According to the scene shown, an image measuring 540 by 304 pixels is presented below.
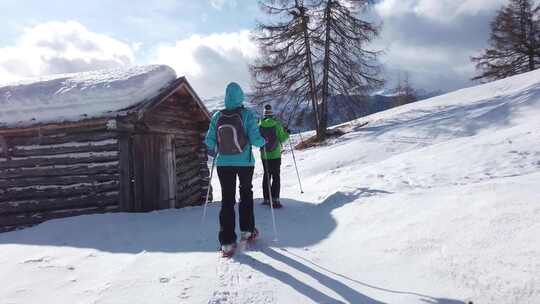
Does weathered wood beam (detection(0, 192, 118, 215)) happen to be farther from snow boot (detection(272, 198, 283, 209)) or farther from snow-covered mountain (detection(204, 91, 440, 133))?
snow-covered mountain (detection(204, 91, 440, 133))

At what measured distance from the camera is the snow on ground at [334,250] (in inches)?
135

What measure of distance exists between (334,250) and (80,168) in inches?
250

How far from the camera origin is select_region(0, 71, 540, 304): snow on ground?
11.3 feet

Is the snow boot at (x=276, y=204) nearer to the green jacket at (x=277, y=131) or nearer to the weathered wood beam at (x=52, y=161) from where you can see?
the green jacket at (x=277, y=131)

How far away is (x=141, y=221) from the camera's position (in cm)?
709

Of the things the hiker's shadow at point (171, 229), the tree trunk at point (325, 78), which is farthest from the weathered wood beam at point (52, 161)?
the tree trunk at point (325, 78)

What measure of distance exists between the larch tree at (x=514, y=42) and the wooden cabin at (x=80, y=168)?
91.6 ft

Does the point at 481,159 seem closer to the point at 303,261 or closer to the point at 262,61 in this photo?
the point at 303,261

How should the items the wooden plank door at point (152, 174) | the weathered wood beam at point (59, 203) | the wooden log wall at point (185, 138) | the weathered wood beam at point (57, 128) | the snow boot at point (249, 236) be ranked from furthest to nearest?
1. the wooden log wall at point (185, 138)
2. the wooden plank door at point (152, 174)
3. the weathered wood beam at point (59, 203)
4. the weathered wood beam at point (57, 128)
5. the snow boot at point (249, 236)

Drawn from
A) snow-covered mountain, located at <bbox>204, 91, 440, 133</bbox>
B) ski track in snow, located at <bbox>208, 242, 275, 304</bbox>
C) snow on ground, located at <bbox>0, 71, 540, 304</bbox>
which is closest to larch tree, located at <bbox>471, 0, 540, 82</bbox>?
snow-covered mountain, located at <bbox>204, 91, 440, 133</bbox>

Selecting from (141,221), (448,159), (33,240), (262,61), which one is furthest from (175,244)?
(262,61)

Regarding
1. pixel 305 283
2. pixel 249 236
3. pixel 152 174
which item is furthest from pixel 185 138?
pixel 305 283

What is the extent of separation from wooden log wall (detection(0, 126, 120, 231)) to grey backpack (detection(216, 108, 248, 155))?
4689mm

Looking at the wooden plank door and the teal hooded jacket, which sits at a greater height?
the teal hooded jacket
